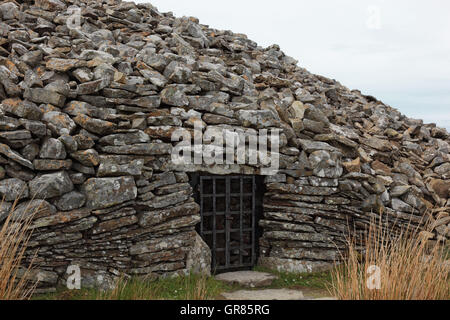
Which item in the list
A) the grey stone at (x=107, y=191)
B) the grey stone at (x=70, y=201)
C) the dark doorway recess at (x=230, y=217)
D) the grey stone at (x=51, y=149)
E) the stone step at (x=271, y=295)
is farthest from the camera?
the dark doorway recess at (x=230, y=217)

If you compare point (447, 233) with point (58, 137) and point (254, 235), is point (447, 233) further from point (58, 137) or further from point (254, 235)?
point (58, 137)

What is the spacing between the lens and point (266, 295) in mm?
7035

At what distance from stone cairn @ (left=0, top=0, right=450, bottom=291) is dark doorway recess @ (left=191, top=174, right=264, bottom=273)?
1.04 ft

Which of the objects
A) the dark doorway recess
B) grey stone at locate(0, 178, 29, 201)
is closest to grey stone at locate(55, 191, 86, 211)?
grey stone at locate(0, 178, 29, 201)

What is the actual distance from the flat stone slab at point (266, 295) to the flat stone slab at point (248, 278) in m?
0.26

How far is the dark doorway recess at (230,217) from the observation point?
7.99m

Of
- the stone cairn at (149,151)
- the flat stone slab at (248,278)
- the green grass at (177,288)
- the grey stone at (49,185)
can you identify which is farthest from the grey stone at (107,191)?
the flat stone slab at (248,278)

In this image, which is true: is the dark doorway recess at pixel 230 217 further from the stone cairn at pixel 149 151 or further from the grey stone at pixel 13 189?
the grey stone at pixel 13 189

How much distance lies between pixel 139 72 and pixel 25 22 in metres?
3.74

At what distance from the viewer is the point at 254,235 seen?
8.43 meters

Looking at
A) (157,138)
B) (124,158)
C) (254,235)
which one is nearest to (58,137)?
(124,158)

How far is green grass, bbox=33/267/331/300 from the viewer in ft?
19.8

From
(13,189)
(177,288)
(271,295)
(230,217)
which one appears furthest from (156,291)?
(13,189)

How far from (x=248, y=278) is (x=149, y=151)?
303 cm
